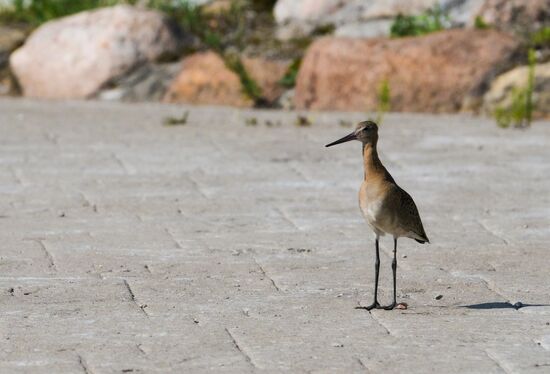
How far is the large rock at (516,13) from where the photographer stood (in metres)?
15.2

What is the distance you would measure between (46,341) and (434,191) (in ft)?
15.1

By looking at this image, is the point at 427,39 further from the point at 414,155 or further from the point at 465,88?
the point at 414,155

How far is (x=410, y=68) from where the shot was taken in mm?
13969

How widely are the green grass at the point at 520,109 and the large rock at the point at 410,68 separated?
0.73 metres

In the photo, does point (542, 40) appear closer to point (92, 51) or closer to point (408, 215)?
point (92, 51)

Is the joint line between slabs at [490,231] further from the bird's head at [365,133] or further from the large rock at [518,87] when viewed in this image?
the large rock at [518,87]

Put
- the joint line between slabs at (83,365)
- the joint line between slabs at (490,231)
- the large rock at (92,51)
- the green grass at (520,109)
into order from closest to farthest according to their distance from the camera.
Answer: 1. the joint line between slabs at (83,365)
2. the joint line between slabs at (490,231)
3. the green grass at (520,109)
4. the large rock at (92,51)

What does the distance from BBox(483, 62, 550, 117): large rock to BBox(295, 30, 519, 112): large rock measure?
5.3 inches

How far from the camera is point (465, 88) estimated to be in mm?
13977

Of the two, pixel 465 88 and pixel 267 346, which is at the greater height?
pixel 267 346

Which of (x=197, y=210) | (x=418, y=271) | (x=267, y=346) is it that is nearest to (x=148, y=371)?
(x=267, y=346)

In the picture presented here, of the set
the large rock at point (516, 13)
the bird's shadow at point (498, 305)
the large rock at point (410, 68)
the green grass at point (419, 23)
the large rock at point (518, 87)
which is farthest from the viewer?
the large rock at point (516, 13)

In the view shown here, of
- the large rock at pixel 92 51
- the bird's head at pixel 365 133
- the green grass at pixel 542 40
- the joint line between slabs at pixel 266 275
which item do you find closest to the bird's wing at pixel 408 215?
the bird's head at pixel 365 133

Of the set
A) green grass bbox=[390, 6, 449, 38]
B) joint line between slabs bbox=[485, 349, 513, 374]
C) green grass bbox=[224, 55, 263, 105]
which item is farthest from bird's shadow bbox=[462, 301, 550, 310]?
green grass bbox=[390, 6, 449, 38]
